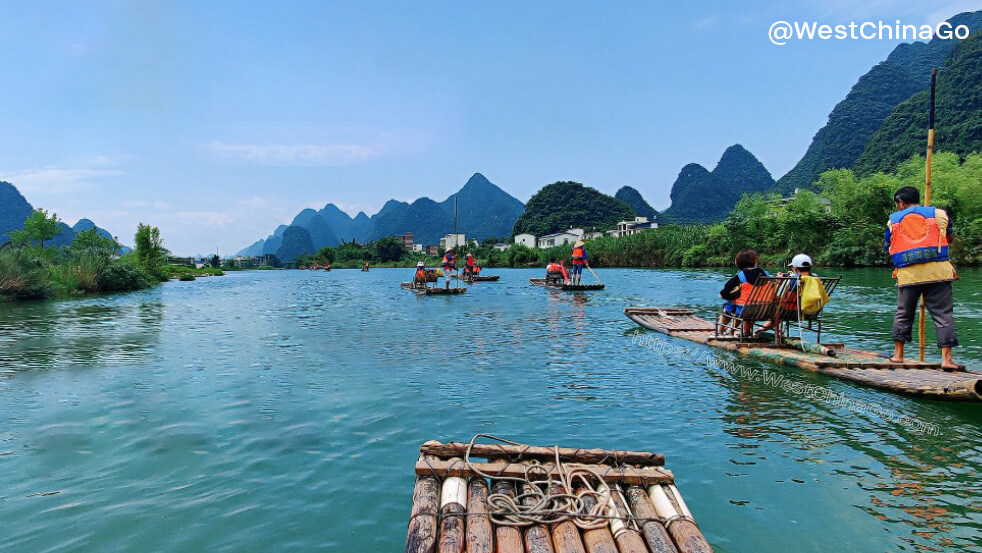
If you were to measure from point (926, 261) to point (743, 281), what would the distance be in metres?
3.27

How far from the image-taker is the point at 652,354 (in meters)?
11.5

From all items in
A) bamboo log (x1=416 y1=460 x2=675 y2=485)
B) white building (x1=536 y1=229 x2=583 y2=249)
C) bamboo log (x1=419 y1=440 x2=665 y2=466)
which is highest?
white building (x1=536 y1=229 x2=583 y2=249)

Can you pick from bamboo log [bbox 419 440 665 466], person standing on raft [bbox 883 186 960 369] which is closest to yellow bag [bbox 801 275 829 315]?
person standing on raft [bbox 883 186 960 369]

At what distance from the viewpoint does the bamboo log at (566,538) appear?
327cm

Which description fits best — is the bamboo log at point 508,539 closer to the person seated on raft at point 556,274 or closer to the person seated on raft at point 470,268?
the person seated on raft at point 556,274

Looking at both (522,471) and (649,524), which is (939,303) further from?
(522,471)

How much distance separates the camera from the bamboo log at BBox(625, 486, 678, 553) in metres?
3.27

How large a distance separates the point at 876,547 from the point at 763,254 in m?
60.6

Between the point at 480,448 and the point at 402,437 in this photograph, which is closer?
the point at 480,448

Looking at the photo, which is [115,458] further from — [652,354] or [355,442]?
[652,354]

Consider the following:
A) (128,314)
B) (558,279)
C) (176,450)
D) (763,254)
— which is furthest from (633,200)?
(176,450)

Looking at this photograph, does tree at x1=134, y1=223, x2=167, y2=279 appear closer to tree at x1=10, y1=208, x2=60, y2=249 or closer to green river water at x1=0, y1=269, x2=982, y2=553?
tree at x1=10, y1=208, x2=60, y2=249

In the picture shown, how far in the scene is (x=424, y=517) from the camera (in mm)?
3543

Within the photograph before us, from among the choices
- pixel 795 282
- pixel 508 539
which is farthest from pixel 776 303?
pixel 508 539
